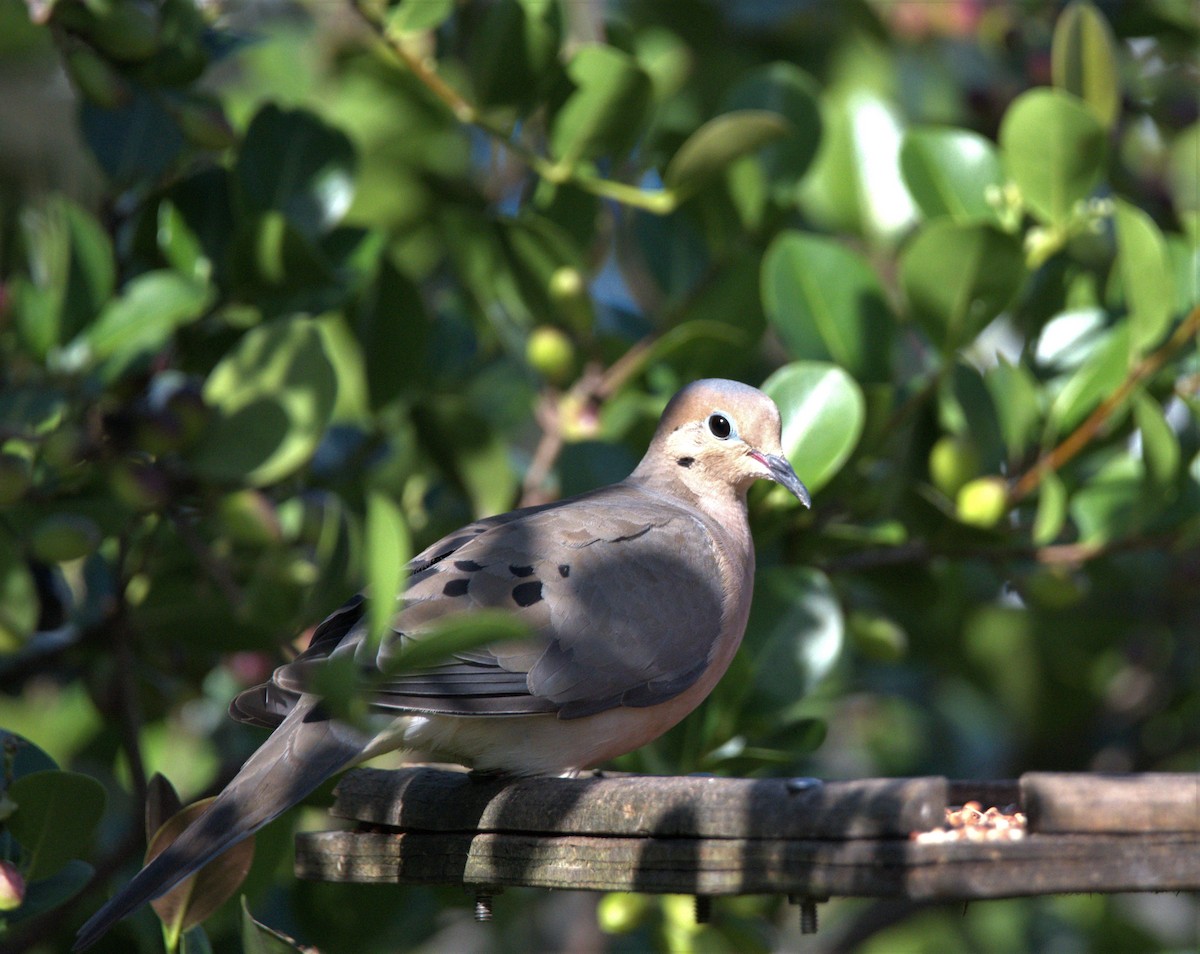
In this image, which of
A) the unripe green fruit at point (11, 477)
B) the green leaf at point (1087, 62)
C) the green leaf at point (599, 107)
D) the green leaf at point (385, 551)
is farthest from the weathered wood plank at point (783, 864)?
the green leaf at point (1087, 62)

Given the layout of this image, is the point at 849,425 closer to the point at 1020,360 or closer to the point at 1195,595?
the point at 1020,360

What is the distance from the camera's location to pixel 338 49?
13.5ft

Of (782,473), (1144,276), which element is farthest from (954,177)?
(782,473)

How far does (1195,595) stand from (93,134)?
334 cm

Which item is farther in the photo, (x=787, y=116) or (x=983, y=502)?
(x=787, y=116)

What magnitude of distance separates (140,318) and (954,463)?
1705 mm

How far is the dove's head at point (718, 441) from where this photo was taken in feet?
9.16

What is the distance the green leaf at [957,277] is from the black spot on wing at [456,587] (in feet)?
3.89

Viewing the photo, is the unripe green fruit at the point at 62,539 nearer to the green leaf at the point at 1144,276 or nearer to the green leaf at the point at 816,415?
the green leaf at the point at 816,415

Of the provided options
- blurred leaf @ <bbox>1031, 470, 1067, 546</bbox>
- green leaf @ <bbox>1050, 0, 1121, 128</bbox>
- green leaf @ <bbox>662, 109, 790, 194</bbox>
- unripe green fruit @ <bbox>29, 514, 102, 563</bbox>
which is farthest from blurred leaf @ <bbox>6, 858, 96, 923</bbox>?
green leaf @ <bbox>1050, 0, 1121, 128</bbox>

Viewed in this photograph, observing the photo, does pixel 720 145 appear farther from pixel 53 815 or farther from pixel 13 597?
pixel 53 815

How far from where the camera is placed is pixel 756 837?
1740 millimetres

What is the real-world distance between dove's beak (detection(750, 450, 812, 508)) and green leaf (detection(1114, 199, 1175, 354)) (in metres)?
0.76

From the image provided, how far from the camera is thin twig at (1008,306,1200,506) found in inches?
114
